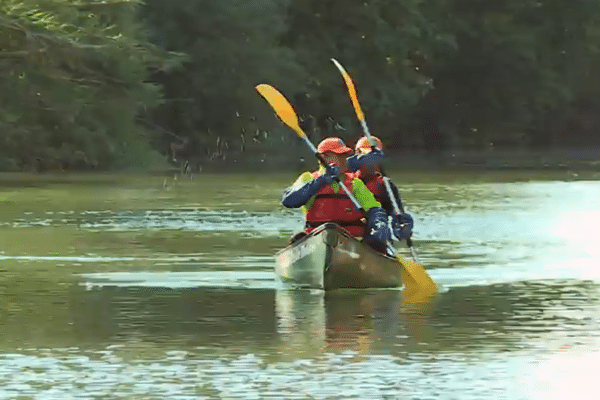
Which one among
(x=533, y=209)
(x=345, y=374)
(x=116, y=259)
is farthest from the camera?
(x=533, y=209)

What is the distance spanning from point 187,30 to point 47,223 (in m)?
30.2

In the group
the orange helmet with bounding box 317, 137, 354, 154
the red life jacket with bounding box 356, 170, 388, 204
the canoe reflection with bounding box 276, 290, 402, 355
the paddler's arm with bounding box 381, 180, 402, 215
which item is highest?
the orange helmet with bounding box 317, 137, 354, 154

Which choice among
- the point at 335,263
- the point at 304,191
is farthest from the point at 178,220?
the point at 335,263

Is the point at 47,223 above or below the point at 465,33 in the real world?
below

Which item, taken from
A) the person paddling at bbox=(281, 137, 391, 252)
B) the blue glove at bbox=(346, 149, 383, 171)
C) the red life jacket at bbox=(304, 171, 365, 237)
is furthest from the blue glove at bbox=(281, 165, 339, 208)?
the blue glove at bbox=(346, 149, 383, 171)

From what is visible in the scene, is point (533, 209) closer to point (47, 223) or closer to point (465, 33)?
point (47, 223)

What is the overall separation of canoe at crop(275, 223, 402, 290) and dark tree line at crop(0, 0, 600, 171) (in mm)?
27459

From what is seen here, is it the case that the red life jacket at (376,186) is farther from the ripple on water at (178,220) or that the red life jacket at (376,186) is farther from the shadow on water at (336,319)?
the ripple on water at (178,220)

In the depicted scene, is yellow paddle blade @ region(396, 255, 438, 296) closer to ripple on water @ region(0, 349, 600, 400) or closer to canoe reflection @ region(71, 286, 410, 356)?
canoe reflection @ region(71, 286, 410, 356)

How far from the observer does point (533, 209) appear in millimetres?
35719

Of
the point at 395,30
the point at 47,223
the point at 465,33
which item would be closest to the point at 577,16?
the point at 465,33

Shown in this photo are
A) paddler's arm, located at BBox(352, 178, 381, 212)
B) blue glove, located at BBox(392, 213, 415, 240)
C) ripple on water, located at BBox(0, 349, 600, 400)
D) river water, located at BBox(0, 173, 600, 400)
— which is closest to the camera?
ripple on water, located at BBox(0, 349, 600, 400)

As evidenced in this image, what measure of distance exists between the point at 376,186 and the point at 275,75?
42.1 meters

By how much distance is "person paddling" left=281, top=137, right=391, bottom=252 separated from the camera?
65.2 ft
